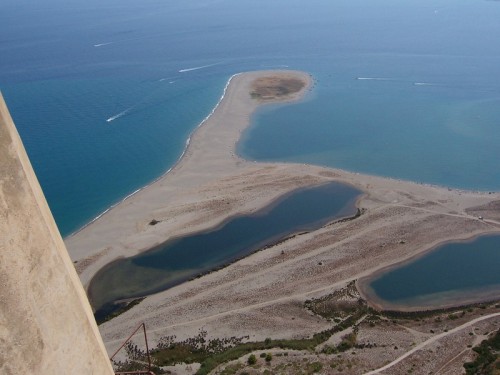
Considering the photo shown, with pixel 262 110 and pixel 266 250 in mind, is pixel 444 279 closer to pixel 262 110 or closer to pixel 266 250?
pixel 266 250

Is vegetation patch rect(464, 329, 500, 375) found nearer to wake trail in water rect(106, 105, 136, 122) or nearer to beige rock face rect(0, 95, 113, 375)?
beige rock face rect(0, 95, 113, 375)

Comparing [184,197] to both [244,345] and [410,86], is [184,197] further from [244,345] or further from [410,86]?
[410,86]

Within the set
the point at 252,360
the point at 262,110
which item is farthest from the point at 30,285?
the point at 262,110

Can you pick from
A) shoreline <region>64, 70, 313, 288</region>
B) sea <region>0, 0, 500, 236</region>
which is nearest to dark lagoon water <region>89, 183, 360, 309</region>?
shoreline <region>64, 70, 313, 288</region>

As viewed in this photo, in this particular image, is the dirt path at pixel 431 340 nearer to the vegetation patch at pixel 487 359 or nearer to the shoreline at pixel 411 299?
the vegetation patch at pixel 487 359

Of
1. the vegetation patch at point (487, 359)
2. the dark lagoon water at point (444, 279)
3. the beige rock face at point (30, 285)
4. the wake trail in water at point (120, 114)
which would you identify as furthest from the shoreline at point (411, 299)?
the wake trail in water at point (120, 114)

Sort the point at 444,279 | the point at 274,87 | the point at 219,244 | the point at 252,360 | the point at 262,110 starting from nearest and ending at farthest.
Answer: the point at 252,360
the point at 444,279
the point at 219,244
the point at 262,110
the point at 274,87
